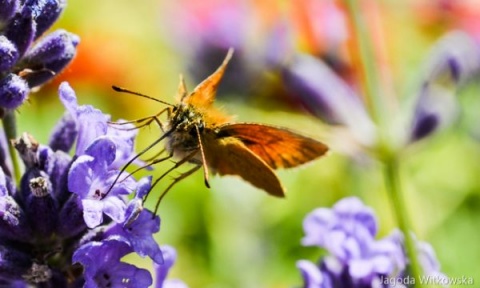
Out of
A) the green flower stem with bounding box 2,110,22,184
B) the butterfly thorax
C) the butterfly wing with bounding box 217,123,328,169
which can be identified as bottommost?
the green flower stem with bounding box 2,110,22,184

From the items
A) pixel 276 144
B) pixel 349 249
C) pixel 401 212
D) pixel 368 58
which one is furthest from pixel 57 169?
pixel 368 58

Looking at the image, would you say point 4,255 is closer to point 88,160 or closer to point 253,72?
point 88,160

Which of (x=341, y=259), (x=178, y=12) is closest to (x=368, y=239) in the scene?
(x=341, y=259)

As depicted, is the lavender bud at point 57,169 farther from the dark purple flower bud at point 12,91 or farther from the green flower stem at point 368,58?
the green flower stem at point 368,58

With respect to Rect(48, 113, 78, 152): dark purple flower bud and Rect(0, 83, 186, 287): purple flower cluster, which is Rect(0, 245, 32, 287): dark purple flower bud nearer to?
Rect(0, 83, 186, 287): purple flower cluster

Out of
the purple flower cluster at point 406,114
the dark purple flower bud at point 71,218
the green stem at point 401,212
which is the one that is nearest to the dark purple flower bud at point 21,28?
the dark purple flower bud at point 71,218

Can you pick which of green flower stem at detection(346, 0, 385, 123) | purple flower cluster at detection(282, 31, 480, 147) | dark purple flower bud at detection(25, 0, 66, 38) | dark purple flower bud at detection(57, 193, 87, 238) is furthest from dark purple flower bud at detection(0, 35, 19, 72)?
purple flower cluster at detection(282, 31, 480, 147)

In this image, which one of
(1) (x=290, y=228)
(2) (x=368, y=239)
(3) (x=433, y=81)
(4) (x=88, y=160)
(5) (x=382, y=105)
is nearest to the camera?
(4) (x=88, y=160)
